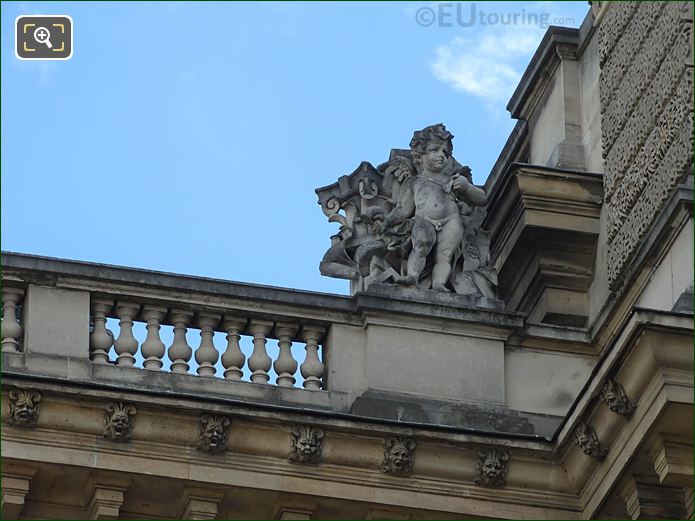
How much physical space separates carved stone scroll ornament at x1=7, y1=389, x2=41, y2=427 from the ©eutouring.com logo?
7.20 ft

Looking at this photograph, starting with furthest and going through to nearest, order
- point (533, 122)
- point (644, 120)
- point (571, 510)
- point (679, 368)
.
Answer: point (533, 122) < point (644, 120) < point (571, 510) < point (679, 368)

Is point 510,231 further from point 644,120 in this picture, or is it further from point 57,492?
point 57,492

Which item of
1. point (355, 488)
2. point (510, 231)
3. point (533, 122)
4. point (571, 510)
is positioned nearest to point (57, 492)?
point (355, 488)

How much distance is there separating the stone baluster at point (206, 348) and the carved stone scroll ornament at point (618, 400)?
2.88 meters

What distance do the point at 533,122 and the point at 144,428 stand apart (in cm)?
624

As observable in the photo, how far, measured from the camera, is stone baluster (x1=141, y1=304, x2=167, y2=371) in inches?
830

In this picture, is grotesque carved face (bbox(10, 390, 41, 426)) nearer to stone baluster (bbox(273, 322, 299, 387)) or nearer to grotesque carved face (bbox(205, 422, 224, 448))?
grotesque carved face (bbox(205, 422, 224, 448))

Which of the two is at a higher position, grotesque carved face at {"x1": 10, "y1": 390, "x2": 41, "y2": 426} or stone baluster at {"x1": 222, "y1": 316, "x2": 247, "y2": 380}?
stone baluster at {"x1": 222, "y1": 316, "x2": 247, "y2": 380}

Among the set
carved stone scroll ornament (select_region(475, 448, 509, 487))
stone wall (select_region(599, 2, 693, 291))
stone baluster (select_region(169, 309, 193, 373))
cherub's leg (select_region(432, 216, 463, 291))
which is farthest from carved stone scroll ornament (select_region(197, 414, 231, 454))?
stone wall (select_region(599, 2, 693, 291))

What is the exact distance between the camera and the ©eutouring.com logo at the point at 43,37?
20250 millimetres

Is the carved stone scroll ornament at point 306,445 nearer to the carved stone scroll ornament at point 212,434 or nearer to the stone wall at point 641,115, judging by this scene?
the carved stone scroll ornament at point 212,434

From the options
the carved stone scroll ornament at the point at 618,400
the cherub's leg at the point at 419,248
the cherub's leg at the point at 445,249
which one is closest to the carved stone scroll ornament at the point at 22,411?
the cherub's leg at the point at 419,248

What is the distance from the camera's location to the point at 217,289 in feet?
69.9

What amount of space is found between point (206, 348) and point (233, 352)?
191 mm
